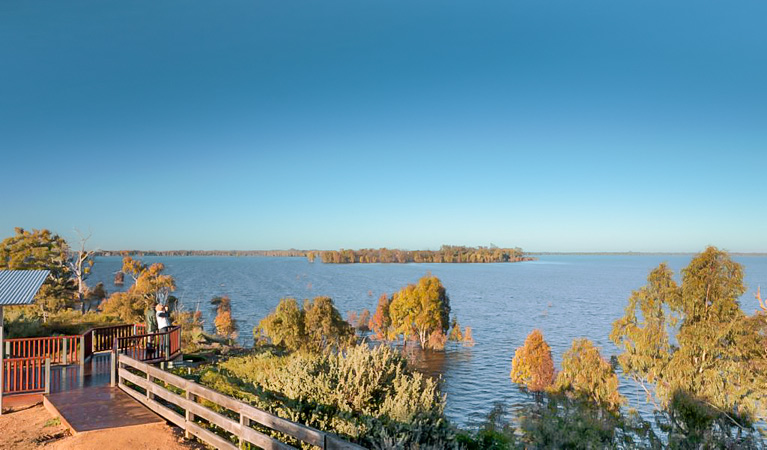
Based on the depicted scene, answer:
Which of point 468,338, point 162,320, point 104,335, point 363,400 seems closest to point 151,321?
point 162,320

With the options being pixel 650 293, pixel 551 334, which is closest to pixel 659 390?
pixel 650 293

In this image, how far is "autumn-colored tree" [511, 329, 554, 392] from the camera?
4572 centimetres

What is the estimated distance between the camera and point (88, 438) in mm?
8562

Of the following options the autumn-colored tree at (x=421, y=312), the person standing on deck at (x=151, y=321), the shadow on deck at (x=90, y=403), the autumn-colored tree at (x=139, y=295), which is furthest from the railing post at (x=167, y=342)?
the autumn-colored tree at (x=421, y=312)

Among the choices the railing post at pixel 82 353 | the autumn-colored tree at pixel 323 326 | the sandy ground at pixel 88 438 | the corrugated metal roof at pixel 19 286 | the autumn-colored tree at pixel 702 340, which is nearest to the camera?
the sandy ground at pixel 88 438

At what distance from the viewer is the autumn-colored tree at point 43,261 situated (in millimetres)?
42312

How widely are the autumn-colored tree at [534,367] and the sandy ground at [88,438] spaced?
41403 millimetres

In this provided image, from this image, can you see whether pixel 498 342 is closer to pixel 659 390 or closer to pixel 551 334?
pixel 551 334

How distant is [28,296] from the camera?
10781mm

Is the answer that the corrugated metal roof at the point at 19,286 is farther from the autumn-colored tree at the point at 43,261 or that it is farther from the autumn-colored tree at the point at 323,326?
the autumn-colored tree at the point at 43,261

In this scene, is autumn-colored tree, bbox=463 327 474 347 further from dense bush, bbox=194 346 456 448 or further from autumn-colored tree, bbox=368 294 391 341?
dense bush, bbox=194 346 456 448

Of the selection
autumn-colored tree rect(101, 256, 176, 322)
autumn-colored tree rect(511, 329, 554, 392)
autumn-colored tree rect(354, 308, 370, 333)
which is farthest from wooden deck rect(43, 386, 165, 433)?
autumn-colored tree rect(354, 308, 370, 333)

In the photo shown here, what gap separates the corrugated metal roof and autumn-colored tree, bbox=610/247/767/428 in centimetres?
3322

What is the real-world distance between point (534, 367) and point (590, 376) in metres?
6.26
